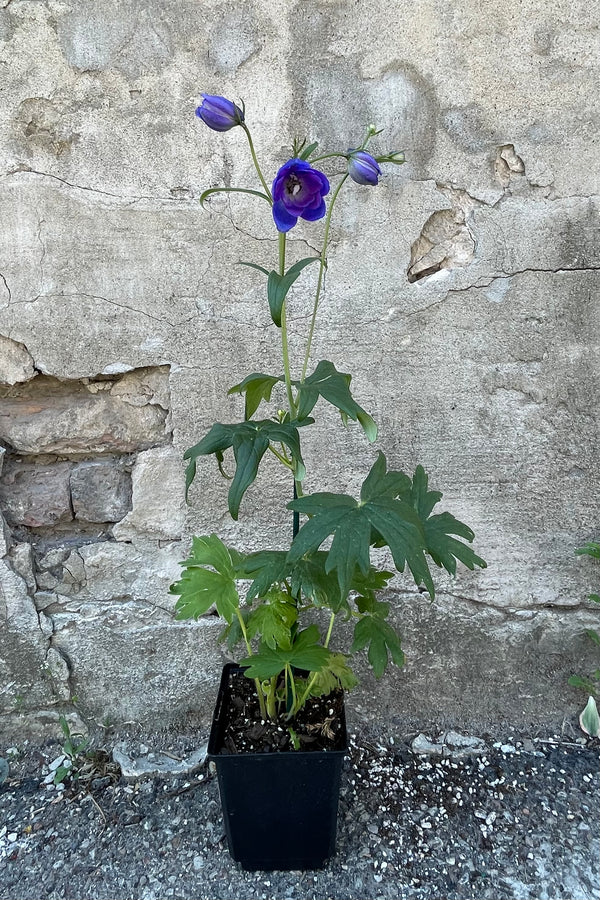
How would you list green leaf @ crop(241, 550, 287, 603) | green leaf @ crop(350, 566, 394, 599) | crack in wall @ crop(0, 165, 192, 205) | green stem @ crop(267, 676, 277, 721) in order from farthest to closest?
crack in wall @ crop(0, 165, 192, 205) → green stem @ crop(267, 676, 277, 721) → green leaf @ crop(350, 566, 394, 599) → green leaf @ crop(241, 550, 287, 603)

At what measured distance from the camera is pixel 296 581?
1263 millimetres

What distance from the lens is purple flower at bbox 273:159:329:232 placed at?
111 centimetres

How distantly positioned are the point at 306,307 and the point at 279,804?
1.22 metres

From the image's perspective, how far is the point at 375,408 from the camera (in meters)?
1.72

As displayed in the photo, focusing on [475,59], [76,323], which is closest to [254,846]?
[76,323]

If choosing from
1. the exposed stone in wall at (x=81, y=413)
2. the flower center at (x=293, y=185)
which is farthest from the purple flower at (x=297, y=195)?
the exposed stone in wall at (x=81, y=413)

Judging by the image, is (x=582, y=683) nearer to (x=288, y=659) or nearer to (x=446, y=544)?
(x=446, y=544)

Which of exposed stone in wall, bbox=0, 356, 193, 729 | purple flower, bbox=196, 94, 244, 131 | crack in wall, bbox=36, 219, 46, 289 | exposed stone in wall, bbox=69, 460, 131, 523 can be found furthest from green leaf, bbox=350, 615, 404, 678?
crack in wall, bbox=36, 219, 46, 289

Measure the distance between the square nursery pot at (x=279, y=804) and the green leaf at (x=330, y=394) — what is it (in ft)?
2.45

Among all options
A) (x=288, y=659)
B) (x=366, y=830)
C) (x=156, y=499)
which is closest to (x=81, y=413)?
(x=156, y=499)

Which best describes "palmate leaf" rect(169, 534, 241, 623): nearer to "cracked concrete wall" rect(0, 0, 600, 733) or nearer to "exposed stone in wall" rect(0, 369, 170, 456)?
"cracked concrete wall" rect(0, 0, 600, 733)

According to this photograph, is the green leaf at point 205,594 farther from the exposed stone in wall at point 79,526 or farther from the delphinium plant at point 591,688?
the delphinium plant at point 591,688

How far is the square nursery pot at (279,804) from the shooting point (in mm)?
1386

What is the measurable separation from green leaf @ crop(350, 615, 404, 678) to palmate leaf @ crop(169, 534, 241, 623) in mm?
297
